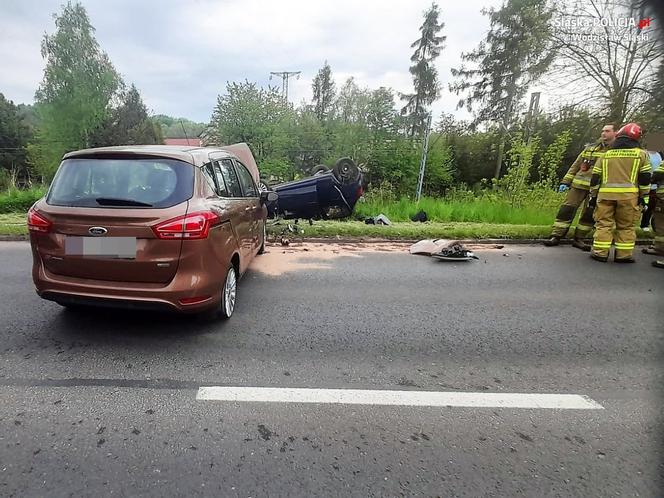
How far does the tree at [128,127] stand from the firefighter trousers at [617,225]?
1302 inches

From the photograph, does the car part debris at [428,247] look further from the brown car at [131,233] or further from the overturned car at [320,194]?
the brown car at [131,233]

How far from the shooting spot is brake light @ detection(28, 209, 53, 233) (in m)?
3.18

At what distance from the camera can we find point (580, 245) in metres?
7.41

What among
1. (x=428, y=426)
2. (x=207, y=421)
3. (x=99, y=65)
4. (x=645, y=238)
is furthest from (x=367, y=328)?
(x=99, y=65)

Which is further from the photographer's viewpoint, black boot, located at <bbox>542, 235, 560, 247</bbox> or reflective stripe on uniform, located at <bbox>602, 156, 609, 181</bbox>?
black boot, located at <bbox>542, 235, 560, 247</bbox>

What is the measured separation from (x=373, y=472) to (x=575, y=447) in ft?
3.87

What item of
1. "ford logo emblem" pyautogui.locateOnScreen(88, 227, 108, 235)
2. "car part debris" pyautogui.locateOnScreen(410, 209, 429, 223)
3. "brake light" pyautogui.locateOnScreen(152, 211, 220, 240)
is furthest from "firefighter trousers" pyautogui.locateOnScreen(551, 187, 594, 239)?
"ford logo emblem" pyautogui.locateOnScreen(88, 227, 108, 235)

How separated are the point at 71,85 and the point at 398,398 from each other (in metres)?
35.8

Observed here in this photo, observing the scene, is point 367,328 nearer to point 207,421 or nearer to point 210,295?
point 210,295

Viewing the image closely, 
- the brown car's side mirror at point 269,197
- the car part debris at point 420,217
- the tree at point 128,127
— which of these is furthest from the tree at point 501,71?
the tree at point 128,127

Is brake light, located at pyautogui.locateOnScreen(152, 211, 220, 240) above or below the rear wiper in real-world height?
below

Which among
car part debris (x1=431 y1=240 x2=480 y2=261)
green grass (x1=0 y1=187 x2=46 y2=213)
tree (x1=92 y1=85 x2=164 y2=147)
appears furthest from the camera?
tree (x1=92 y1=85 x2=164 y2=147)

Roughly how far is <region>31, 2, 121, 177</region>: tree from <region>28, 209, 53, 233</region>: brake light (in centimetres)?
3210

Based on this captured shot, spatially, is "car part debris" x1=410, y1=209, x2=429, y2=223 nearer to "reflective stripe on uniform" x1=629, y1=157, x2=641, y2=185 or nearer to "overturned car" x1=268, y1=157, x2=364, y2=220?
"overturned car" x1=268, y1=157, x2=364, y2=220
